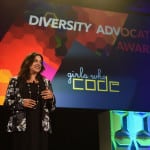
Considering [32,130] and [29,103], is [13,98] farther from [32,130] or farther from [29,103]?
[32,130]

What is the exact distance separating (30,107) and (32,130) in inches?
6.5

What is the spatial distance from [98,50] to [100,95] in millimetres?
395

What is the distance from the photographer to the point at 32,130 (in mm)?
3199

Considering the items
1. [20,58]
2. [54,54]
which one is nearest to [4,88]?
[20,58]

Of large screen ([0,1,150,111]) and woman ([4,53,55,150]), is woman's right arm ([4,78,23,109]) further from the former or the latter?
large screen ([0,1,150,111])

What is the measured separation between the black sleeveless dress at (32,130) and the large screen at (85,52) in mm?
331

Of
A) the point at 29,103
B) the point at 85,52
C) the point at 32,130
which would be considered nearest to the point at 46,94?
the point at 29,103

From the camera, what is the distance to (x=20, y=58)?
11.9 ft

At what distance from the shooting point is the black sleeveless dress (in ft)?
10.4

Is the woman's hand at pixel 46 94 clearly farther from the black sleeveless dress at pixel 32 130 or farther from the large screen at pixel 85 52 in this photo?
the large screen at pixel 85 52

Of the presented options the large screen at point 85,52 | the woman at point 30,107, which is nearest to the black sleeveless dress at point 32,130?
the woman at point 30,107

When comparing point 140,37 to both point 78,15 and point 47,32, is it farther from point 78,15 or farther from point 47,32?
point 47,32

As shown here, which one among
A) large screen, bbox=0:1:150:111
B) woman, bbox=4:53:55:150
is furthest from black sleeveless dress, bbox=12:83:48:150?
large screen, bbox=0:1:150:111

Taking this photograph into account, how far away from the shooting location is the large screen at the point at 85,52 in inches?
146
